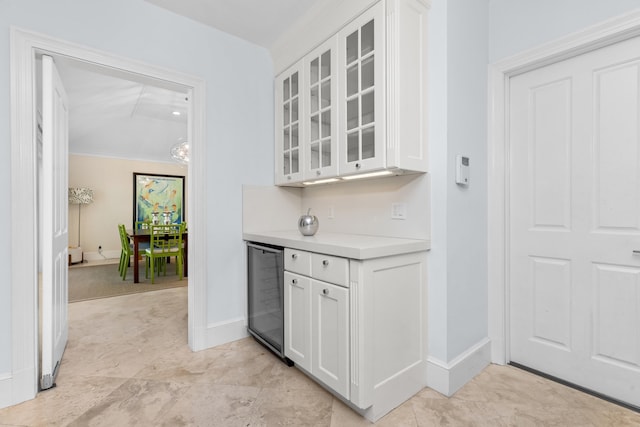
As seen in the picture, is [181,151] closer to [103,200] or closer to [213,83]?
[213,83]

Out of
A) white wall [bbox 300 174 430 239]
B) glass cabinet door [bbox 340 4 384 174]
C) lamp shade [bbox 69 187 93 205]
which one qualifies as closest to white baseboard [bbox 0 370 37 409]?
white wall [bbox 300 174 430 239]

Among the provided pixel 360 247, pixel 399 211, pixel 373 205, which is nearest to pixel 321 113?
pixel 373 205

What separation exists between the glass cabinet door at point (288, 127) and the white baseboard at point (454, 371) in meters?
1.62

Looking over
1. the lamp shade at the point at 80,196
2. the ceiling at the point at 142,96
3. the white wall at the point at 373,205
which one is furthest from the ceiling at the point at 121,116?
the white wall at the point at 373,205

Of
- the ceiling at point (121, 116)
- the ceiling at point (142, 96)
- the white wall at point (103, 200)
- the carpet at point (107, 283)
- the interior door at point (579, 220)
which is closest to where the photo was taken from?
the interior door at point (579, 220)

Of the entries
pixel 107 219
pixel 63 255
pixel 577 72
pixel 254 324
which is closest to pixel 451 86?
pixel 577 72

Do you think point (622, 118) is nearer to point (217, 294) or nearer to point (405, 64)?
point (405, 64)

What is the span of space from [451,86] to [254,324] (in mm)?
2221

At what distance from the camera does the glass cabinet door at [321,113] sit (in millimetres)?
2158

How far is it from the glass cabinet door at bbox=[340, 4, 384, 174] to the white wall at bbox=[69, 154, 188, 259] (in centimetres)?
709

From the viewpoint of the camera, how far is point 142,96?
5.00 metres

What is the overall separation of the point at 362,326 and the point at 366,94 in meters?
1.34

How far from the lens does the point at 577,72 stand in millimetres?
1865

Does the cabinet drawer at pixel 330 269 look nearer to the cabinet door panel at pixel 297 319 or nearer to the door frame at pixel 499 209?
the cabinet door panel at pixel 297 319
